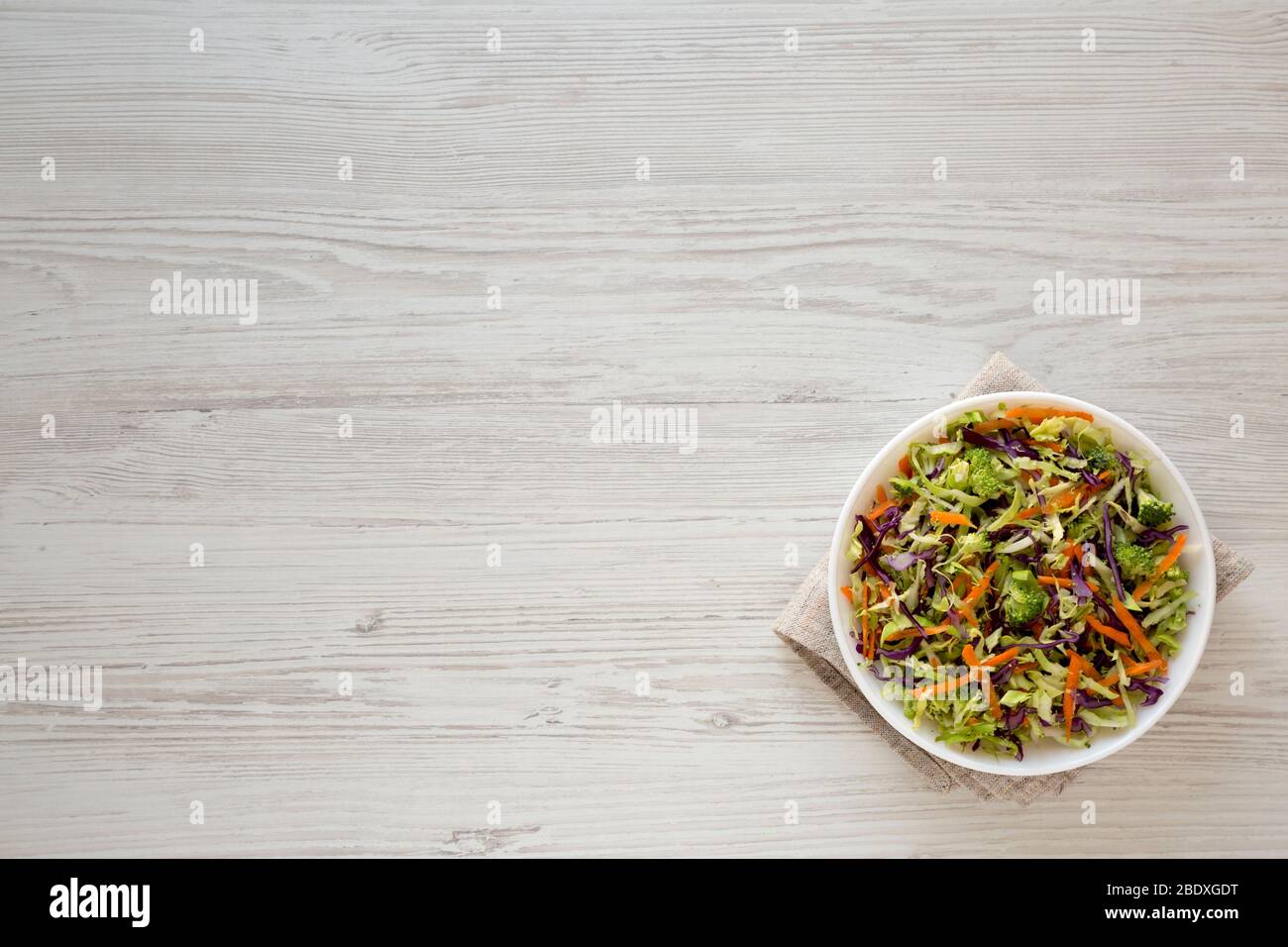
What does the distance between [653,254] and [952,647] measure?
39.1 inches

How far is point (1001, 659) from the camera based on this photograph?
1565 mm

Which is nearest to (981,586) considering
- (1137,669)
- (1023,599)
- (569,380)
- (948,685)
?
(1023,599)

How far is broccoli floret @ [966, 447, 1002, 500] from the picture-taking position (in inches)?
61.9

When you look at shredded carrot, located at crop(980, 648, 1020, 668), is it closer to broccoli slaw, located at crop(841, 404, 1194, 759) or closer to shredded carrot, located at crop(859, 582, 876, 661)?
broccoli slaw, located at crop(841, 404, 1194, 759)

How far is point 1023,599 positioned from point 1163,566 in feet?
0.85

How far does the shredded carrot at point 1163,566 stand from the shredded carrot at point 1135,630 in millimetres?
37

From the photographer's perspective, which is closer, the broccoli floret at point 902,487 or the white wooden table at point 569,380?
the broccoli floret at point 902,487

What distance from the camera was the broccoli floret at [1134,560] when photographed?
5.12 feet

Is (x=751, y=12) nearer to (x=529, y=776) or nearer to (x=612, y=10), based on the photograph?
(x=612, y=10)

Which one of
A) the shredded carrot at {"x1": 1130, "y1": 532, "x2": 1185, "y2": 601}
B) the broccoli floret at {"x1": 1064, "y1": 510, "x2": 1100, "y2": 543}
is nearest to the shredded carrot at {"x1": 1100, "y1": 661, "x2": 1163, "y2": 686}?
the shredded carrot at {"x1": 1130, "y1": 532, "x2": 1185, "y2": 601}

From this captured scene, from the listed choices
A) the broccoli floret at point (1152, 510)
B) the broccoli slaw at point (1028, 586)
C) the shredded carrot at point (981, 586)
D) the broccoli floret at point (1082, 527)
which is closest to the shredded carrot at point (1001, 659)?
the broccoli slaw at point (1028, 586)

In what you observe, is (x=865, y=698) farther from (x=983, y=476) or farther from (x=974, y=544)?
(x=983, y=476)

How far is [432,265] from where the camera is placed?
1.90 meters

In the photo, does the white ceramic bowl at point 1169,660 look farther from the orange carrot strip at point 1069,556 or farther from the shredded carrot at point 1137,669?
the orange carrot strip at point 1069,556
